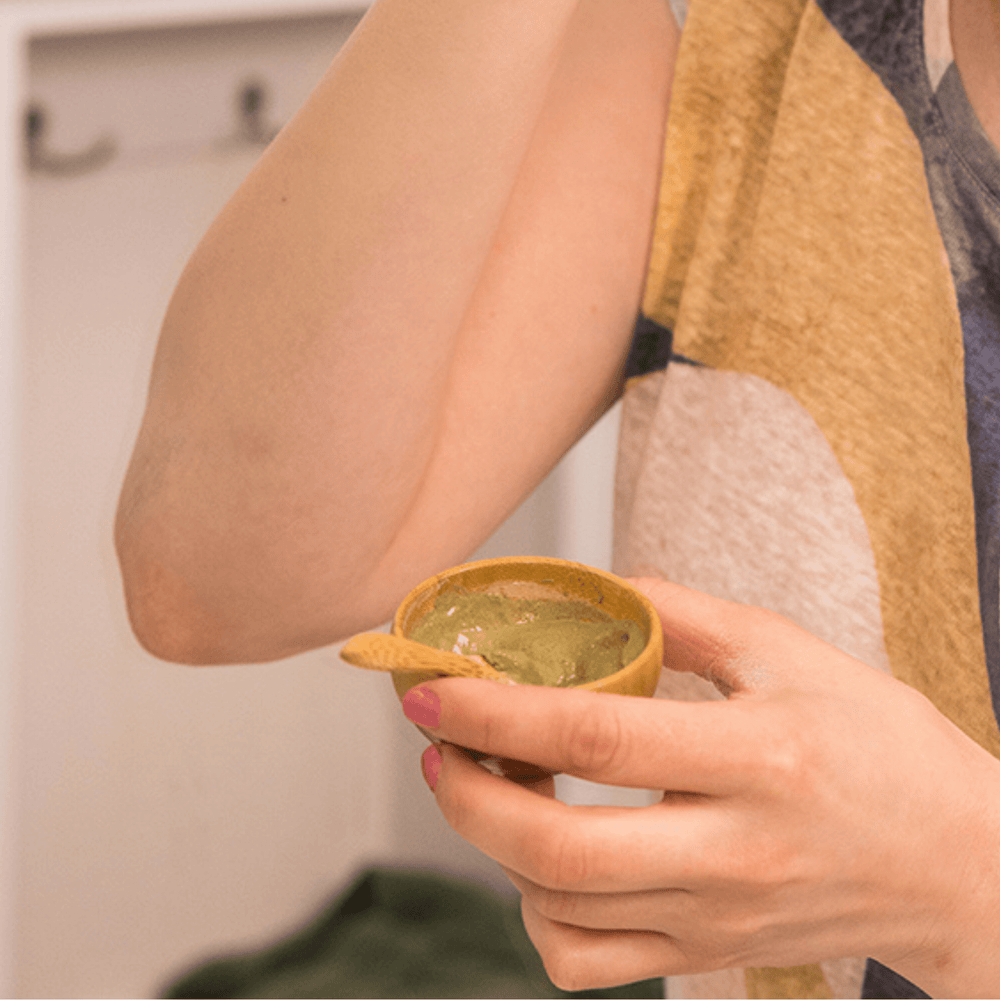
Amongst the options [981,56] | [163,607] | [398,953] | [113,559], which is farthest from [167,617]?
[398,953]

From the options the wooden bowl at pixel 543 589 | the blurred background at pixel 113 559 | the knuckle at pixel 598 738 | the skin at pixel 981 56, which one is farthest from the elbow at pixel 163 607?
the blurred background at pixel 113 559

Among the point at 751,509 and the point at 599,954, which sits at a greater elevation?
the point at 751,509

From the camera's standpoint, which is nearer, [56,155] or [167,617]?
[167,617]

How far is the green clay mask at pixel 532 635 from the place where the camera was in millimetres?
439

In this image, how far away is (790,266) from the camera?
60 centimetres

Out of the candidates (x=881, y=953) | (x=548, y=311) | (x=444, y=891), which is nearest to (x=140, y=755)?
(x=444, y=891)

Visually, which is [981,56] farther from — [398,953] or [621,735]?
[398,953]

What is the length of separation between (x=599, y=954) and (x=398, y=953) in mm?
1407

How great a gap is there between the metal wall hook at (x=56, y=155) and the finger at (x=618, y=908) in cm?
119

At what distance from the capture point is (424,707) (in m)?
0.38

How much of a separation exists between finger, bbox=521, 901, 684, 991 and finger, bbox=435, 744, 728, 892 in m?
0.05

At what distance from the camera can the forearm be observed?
508 millimetres

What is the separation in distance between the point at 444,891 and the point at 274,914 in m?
0.29

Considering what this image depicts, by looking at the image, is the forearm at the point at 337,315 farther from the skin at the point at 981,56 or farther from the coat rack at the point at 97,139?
the coat rack at the point at 97,139
